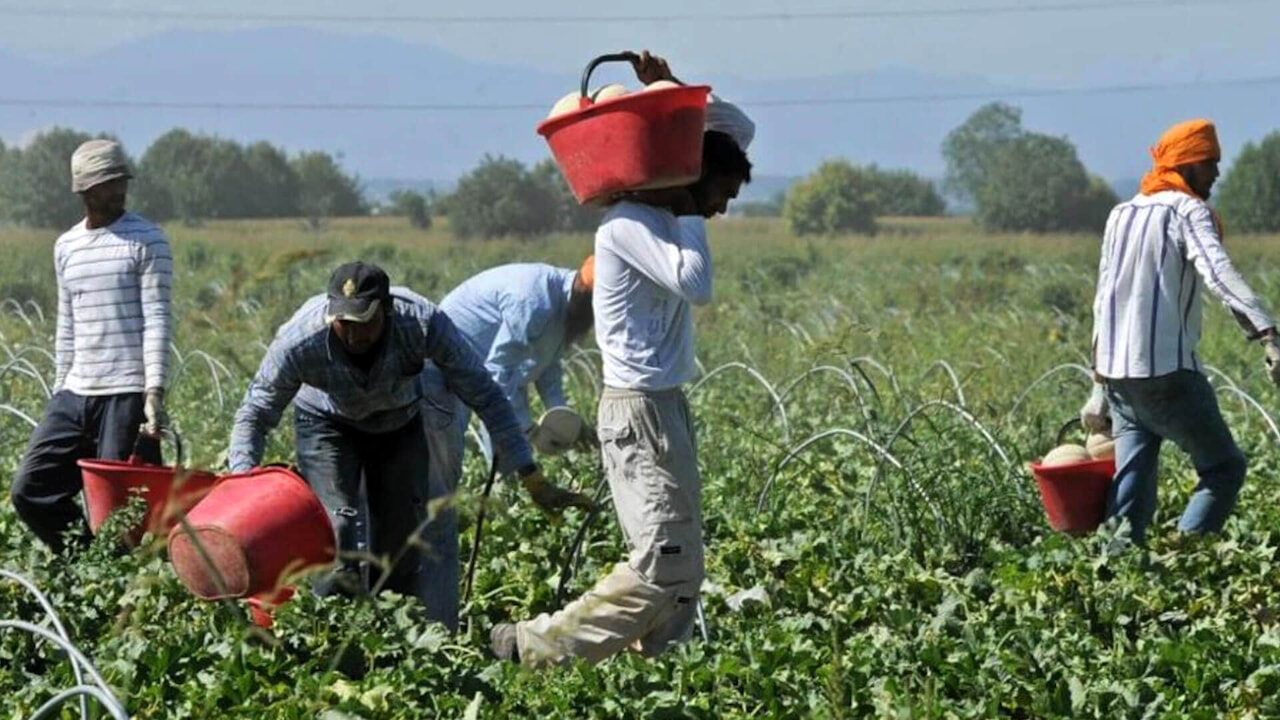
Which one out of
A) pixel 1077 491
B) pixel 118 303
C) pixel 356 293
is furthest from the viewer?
pixel 1077 491

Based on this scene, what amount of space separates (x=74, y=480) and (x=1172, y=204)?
3319 millimetres

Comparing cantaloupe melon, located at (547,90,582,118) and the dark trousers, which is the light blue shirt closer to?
the dark trousers

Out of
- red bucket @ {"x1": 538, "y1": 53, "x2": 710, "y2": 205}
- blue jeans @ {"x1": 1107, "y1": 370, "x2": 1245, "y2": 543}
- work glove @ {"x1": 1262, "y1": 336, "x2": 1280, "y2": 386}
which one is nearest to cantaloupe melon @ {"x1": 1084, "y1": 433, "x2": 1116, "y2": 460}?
blue jeans @ {"x1": 1107, "y1": 370, "x2": 1245, "y2": 543}

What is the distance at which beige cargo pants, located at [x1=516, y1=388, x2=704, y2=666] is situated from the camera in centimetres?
503

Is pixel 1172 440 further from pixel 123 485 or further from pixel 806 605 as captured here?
pixel 123 485

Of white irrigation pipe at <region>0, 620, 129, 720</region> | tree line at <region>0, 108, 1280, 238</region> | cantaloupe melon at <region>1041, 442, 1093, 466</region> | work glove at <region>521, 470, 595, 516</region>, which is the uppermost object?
white irrigation pipe at <region>0, 620, 129, 720</region>

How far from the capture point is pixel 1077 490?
670 cm

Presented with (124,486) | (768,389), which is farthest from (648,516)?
(768,389)

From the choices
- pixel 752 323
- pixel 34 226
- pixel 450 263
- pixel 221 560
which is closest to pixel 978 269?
pixel 450 263

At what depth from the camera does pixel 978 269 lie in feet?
111

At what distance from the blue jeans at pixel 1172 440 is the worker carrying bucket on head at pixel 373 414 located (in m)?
1.96

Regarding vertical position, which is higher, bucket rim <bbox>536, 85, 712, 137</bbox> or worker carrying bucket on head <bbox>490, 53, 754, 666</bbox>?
bucket rim <bbox>536, 85, 712, 137</bbox>

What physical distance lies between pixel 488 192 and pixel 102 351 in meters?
50.2

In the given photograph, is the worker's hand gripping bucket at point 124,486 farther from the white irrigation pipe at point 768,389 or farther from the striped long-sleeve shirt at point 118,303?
the white irrigation pipe at point 768,389
